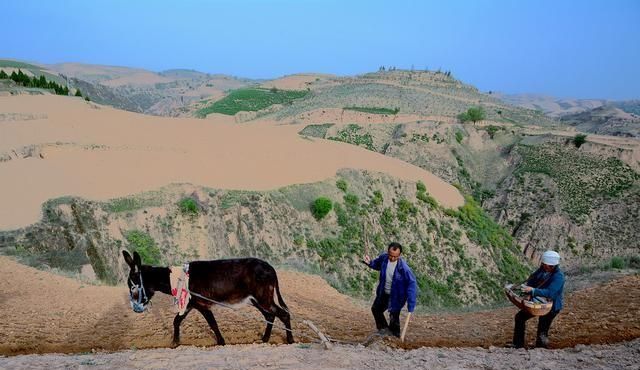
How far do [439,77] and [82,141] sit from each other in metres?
89.2

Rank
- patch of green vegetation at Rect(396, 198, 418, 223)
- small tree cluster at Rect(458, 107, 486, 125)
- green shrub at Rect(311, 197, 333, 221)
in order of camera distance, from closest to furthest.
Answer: green shrub at Rect(311, 197, 333, 221) → patch of green vegetation at Rect(396, 198, 418, 223) → small tree cluster at Rect(458, 107, 486, 125)

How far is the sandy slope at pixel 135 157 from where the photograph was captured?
631 inches

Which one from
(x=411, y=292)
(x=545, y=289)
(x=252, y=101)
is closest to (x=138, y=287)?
(x=411, y=292)

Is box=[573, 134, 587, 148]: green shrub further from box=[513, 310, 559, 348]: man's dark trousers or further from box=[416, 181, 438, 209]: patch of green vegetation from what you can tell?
box=[513, 310, 559, 348]: man's dark trousers

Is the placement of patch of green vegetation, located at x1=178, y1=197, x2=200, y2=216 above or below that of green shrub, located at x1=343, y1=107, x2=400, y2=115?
below

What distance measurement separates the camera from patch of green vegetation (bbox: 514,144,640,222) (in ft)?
130

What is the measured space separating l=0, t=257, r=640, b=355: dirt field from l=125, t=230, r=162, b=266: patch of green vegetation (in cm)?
350

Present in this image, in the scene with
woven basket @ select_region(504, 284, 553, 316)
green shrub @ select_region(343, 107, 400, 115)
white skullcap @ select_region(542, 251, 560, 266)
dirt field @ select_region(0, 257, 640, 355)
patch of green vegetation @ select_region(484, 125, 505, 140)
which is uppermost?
green shrub @ select_region(343, 107, 400, 115)

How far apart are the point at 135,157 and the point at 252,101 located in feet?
249

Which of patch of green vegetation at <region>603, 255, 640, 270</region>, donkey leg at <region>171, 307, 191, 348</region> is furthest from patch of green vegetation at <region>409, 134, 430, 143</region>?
donkey leg at <region>171, 307, 191, 348</region>

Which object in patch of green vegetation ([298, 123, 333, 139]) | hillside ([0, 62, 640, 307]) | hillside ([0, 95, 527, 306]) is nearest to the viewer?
hillside ([0, 95, 527, 306])

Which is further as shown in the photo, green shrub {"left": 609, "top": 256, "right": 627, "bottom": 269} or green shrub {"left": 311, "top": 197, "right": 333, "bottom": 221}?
green shrub {"left": 311, "top": 197, "right": 333, "bottom": 221}

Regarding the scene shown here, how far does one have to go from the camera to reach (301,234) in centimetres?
1919

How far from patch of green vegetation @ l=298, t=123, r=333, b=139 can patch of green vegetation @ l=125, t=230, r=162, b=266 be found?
131 ft
